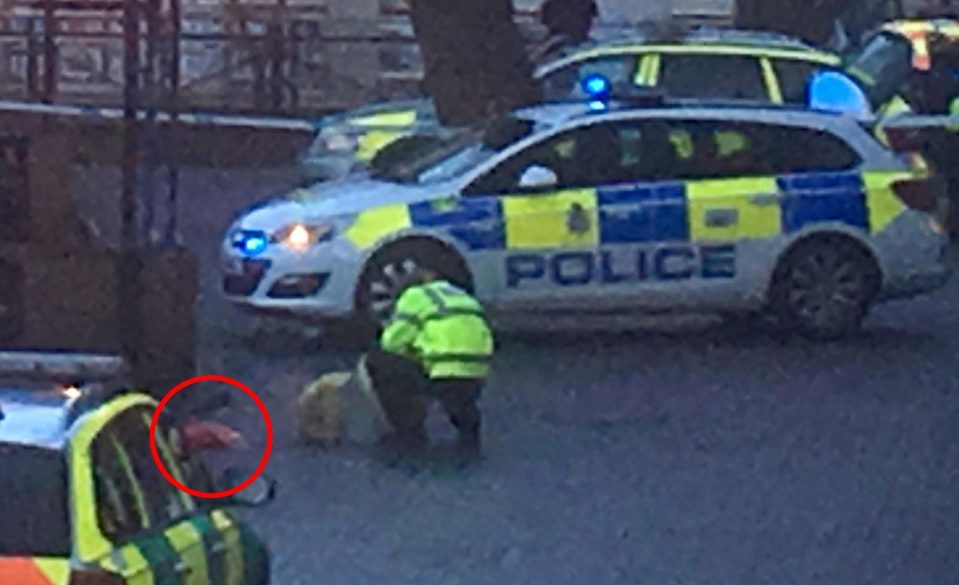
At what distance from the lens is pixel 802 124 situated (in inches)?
719

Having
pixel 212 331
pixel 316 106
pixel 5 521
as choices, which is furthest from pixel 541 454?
pixel 316 106

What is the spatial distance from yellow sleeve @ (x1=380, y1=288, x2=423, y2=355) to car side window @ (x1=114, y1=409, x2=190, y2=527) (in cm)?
636

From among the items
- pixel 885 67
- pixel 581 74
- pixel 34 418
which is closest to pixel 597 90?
pixel 581 74

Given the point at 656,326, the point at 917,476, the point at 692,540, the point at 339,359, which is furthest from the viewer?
the point at 656,326

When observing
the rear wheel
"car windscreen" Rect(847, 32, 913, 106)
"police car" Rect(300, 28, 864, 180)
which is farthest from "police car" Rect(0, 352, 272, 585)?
"car windscreen" Rect(847, 32, 913, 106)

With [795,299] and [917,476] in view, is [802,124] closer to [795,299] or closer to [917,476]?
[795,299]

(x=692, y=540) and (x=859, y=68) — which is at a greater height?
(x=859, y=68)

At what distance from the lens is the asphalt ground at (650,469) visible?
11844mm

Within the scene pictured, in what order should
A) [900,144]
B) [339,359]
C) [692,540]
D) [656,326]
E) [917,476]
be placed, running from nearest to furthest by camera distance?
[692,540] → [917,476] → [339,359] → [656,326] → [900,144]

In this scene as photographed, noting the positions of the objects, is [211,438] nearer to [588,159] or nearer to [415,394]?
[415,394]

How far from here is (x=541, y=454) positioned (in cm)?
1431

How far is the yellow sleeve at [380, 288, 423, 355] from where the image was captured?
14.0 m

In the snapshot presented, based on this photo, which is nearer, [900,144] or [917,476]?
[917,476]

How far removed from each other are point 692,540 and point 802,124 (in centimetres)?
640
